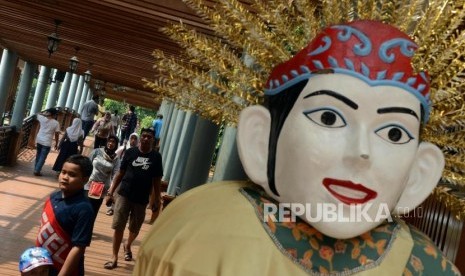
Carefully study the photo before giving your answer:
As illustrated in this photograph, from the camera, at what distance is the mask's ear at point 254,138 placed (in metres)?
1.83

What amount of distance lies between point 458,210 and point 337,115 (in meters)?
0.73

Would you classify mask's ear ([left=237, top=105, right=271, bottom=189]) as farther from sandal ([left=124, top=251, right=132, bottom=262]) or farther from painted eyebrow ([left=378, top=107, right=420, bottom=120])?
sandal ([left=124, top=251, right=132, bottom=262])

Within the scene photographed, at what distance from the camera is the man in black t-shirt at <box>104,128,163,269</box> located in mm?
5184

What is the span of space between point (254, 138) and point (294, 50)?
410 mm

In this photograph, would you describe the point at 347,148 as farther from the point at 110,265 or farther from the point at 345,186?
the point at 110,265

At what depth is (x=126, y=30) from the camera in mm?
7238

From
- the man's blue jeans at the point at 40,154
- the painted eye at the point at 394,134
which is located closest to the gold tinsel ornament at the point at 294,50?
the painted eye at the point at 394,134

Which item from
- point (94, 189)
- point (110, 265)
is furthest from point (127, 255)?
point (94, 189)

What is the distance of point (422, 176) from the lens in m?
1.85

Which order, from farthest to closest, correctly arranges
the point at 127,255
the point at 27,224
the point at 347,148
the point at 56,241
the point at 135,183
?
the point at 27,224, the point at 127,255, the point at 135,183, the point at 56,241, the point at 347,148

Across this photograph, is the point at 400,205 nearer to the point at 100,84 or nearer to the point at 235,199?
the point at 235,199

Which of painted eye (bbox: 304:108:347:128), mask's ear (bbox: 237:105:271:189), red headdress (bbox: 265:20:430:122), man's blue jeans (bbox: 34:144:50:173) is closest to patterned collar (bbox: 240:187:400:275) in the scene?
mask's ear (bbox: 237:105:271:189)

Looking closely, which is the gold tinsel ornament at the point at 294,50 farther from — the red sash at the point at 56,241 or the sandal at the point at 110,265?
the sandal at the point at 110,265

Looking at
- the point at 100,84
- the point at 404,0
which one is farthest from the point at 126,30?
the point at 100,84
